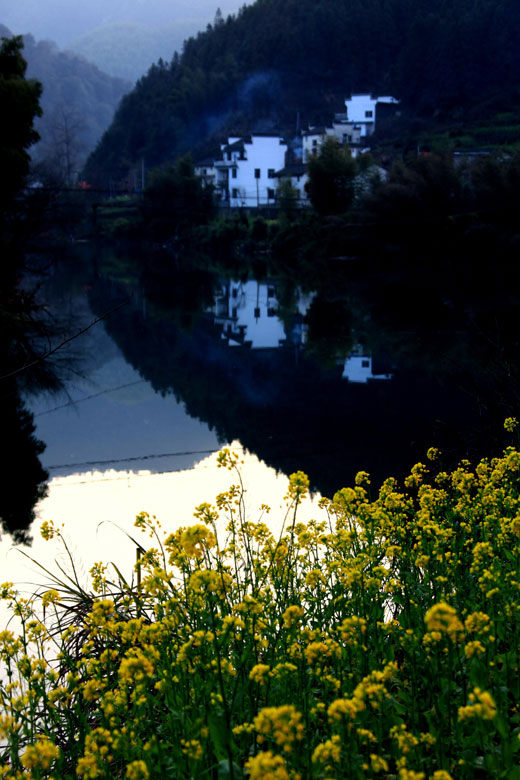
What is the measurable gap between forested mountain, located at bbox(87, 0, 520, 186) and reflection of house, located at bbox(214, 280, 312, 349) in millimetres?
61944

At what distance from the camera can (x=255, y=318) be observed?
76.6 ft

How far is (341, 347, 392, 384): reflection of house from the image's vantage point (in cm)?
1406

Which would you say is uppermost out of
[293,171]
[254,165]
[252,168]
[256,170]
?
[254,165]

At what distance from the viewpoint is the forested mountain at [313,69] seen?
3521 inches

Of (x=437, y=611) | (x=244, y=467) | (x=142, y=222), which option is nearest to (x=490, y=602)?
(x=437, y=611)

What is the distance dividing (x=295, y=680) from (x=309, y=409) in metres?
8.74

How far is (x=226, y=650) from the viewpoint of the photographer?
3.73m

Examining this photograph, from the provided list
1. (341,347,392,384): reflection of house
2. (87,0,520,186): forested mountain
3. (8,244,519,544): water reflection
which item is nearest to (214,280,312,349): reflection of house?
(8,244,519,544): water reflection

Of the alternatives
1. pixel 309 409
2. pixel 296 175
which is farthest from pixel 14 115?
pixel 296 175

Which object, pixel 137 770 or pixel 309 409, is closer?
pixel 137 770

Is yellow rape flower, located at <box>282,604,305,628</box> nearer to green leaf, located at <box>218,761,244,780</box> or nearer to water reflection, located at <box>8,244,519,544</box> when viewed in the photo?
green leaf, located at <box>218,761,244,780</box>

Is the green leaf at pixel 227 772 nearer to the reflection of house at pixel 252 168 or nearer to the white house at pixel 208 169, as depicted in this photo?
the reflection of house at pixel 252 168

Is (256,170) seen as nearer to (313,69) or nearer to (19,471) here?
(313,69)

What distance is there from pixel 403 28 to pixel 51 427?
360ft
